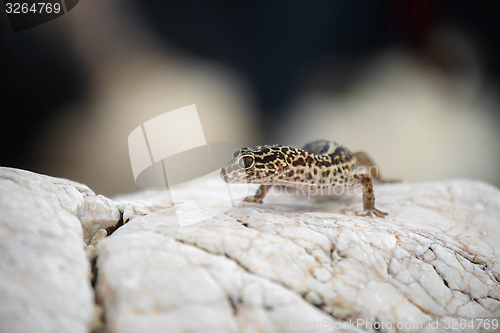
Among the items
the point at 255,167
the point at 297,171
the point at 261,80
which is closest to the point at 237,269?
the point at 255,167

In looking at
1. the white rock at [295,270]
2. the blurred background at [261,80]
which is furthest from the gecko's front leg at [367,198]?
the blurred background at [261,80]

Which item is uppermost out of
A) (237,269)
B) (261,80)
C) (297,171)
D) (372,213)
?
(261,80)

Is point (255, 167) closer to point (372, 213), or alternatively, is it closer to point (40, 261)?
point (372, 213)

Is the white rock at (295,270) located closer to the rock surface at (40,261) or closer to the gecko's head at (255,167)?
the rock surface at (40,261)

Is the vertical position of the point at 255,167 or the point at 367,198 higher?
the point at 255,167

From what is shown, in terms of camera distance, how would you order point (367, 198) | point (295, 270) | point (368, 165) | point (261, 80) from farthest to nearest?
point (261, 80) → point (368, 165) → point (367, 198) → point (295, 270)

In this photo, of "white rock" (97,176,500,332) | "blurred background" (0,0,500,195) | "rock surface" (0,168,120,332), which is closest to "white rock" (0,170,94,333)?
"rock surface" (0,168,120,332)

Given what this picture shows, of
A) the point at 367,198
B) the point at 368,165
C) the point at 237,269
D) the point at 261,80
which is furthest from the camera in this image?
the point at 261,80
